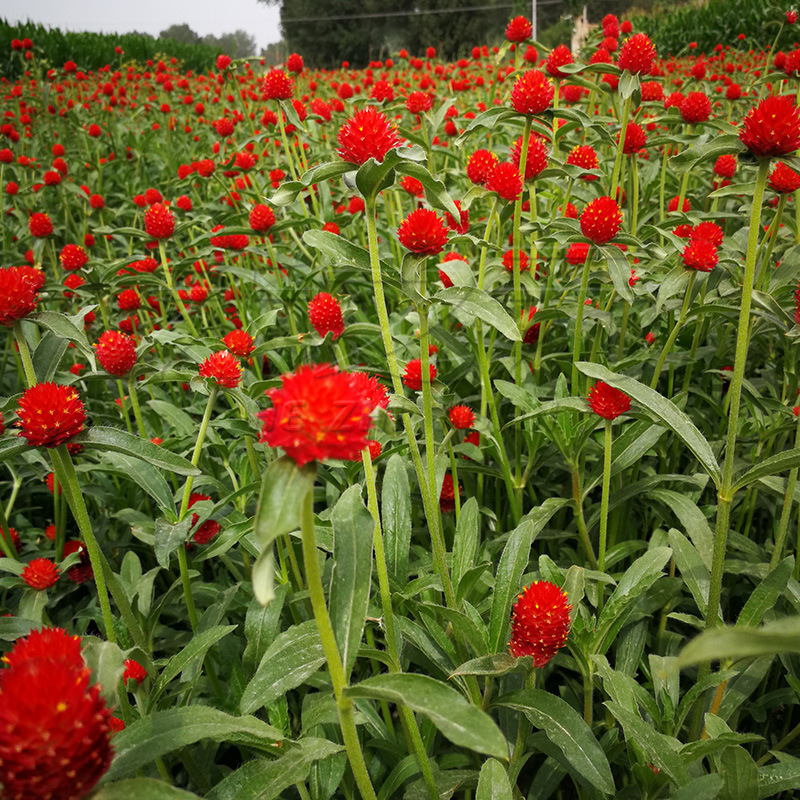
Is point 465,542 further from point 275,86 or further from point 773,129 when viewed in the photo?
point 275,86

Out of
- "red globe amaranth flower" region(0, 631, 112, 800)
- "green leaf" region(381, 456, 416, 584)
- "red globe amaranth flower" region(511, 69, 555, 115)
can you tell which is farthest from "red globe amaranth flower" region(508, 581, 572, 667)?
"red globe amaranth flower" region(511, 69, 555, 115)

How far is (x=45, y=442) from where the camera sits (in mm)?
990

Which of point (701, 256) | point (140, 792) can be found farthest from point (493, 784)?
point (701, 256)

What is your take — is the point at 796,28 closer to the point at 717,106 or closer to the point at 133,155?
the point at 717,106

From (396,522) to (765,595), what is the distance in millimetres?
726

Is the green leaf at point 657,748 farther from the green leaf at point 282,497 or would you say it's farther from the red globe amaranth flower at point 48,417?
the red globe amaranth flower at point 48,417

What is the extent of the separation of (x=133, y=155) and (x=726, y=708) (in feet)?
18.9

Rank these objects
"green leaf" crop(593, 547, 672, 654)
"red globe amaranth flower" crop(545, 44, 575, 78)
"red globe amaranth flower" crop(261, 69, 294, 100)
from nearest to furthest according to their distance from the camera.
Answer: "green leaf" crop(593, 547, 672, 654) → "red globe amaranth flower" crop(545, 44, 575, 78) → "red globe amaranth flower" crop(261, 69, 294, 100)

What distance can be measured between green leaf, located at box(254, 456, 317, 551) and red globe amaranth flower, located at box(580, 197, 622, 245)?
1130mm

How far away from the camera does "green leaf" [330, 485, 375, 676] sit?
77 centimetres

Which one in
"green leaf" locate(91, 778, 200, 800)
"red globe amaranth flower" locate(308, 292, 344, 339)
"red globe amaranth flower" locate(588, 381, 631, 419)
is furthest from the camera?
"red globe amaranth flower" locate(308, 292, 344, 339)

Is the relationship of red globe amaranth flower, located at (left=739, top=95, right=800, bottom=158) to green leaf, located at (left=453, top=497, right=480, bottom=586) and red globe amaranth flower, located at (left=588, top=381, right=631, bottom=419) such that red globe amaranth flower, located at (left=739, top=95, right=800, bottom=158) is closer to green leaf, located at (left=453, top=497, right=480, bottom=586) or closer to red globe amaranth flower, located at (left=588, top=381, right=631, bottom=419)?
red globe amaranth flower, located at (left=588, top=381, right=631, bottom=419)

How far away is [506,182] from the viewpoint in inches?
62.1

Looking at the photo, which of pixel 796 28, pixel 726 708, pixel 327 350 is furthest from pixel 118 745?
pixel 796 28
